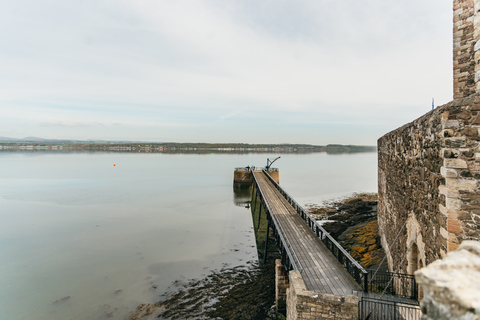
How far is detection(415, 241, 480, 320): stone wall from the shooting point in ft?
5.13

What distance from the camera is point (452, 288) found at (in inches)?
65.4

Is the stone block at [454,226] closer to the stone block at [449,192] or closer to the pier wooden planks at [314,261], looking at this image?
the stone block at [449,192]

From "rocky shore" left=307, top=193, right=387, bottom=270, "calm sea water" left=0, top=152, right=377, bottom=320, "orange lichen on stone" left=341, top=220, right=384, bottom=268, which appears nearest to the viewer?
"calm sea water" left=0, top=152, right=377, bottom=320

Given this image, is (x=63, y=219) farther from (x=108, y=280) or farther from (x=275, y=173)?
(x=275, y=173)

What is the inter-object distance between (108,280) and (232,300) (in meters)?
6.09

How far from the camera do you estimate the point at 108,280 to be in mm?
13367

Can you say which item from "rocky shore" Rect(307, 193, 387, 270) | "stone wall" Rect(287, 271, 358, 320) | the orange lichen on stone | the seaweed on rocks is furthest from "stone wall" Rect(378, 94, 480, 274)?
"rocky shore" Rect(307, 193, 387, 270)

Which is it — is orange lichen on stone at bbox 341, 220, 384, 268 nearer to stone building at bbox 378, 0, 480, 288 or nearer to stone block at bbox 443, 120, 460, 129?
stone building at bbox 378, 0, 480, 288

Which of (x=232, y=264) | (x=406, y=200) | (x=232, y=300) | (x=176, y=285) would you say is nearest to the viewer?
(x=406, y=200)

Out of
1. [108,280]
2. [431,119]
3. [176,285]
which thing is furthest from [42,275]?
[431,119]

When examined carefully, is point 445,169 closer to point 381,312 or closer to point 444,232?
point 444,232

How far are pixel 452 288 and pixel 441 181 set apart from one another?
15.9ft

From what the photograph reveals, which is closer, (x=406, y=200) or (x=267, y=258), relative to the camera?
(x=406, y=200)

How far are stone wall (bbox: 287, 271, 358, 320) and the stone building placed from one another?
6.62 ft
